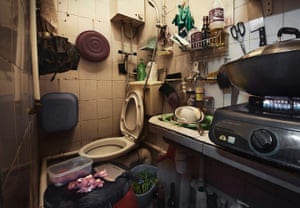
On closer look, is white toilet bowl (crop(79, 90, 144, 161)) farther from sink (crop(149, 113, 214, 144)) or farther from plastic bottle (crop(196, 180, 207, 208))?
plastic bottle (crop(196, 180, 207, 208))

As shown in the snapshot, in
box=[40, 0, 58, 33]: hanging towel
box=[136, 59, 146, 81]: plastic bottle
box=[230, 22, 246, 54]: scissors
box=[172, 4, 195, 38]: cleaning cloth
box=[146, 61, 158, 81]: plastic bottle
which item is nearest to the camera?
box=[230, 22, 246, 54]: scissors

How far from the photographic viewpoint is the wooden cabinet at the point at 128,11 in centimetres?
154

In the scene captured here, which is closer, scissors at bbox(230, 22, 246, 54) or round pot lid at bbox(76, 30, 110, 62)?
scissors at bbox(230, 22, 246, 54)

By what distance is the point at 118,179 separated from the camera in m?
0.95

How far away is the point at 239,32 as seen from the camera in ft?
3.00

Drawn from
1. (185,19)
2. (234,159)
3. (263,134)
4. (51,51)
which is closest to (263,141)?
(263,134)

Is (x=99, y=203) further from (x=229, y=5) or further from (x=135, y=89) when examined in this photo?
(x=229, y=5)

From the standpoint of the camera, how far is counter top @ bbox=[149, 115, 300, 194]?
0.40 metres

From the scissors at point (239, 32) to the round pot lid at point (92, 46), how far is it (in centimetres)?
116

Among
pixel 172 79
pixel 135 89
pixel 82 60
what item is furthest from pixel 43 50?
pixel 172 79

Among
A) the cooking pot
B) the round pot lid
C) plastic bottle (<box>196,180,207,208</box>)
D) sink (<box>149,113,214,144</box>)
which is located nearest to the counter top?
sink (<box>149,113,214,144</box>)

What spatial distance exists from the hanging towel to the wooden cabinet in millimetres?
648

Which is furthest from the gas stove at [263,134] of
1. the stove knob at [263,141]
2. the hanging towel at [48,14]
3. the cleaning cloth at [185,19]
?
the hanging towel at [48,14]

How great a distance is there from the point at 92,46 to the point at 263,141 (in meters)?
1.57
